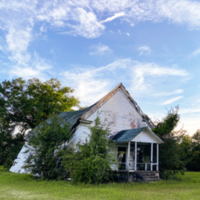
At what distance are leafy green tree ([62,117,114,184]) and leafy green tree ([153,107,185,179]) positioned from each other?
6.21 m

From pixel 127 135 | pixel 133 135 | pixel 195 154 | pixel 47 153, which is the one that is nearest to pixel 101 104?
pixel 127 135

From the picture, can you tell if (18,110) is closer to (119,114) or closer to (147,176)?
(119,114)

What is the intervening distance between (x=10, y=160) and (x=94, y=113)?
14.6 metres

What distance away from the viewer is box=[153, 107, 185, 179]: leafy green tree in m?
17.5

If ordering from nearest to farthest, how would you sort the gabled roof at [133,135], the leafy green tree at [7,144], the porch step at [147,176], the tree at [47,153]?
the tree at [47,153] < the porch step at [147,176] < the gabled roof at [133,135] < the leafy green tree at [7,144]

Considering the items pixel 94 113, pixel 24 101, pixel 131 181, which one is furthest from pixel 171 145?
Answer: pixel 24 101

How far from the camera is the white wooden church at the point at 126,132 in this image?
632 inches

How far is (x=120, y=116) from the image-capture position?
63.1 ft

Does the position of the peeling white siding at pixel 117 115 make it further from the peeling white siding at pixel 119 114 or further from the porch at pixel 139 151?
the porch at pixel 139 151

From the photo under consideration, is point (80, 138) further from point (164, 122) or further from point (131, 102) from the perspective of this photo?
point (164, 122)

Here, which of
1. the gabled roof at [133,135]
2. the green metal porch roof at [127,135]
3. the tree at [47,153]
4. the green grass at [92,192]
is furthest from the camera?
the green metal porch roof at [127,135]

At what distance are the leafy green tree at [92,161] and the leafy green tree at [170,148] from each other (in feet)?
20.4

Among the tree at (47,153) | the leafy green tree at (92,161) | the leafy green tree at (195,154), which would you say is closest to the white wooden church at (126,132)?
the tree at (47,153)

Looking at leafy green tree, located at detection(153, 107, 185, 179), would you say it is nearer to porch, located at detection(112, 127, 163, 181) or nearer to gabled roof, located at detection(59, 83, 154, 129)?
porch, located at detection(112, 127, 163, 181)
